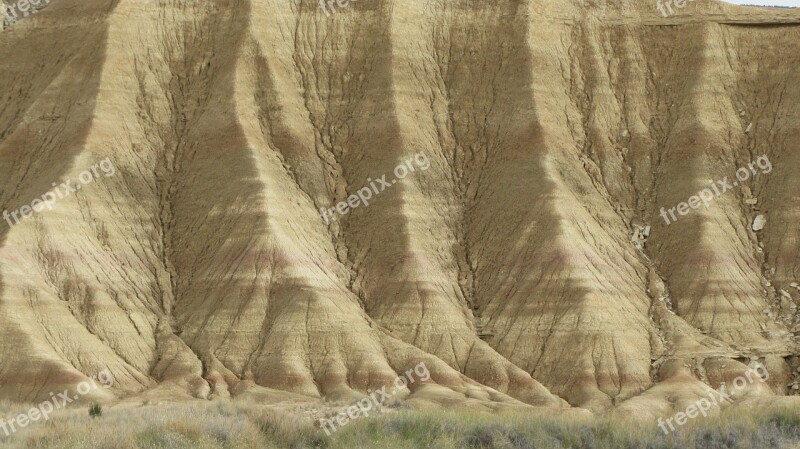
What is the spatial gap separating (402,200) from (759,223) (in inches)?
813

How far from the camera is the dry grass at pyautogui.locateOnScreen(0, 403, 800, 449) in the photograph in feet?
83.2

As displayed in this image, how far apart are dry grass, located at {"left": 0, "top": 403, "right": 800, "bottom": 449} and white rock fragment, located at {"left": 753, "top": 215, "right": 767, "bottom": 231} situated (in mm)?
32142

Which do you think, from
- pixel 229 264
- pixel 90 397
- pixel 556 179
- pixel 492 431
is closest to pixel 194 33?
pixel 229 264

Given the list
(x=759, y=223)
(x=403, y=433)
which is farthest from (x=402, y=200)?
(x=403, y=433)

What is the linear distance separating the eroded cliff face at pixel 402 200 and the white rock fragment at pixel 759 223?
275 millimetres

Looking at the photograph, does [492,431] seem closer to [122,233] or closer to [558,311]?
[558,311]

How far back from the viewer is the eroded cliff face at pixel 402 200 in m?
49.6

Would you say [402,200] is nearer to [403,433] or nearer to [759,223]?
[759,223]

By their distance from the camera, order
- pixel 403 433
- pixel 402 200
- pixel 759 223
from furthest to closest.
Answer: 1. pixel 759 223
2. pixel 402 200
3. pixel 403 433

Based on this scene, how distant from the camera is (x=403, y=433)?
27062 millimetres

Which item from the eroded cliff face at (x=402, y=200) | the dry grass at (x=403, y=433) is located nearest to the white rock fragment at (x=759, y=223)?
the eroded cliff face at (x=402, y=200)

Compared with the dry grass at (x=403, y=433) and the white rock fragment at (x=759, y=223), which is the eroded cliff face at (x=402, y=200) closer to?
the white rock fragment at (x=759, y=223)

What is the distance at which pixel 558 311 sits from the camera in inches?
2063

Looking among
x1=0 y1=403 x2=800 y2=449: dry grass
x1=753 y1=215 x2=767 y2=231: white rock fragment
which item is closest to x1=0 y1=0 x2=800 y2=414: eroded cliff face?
x1=753 y1=215 x2=767 y2=231: white rock fragment
